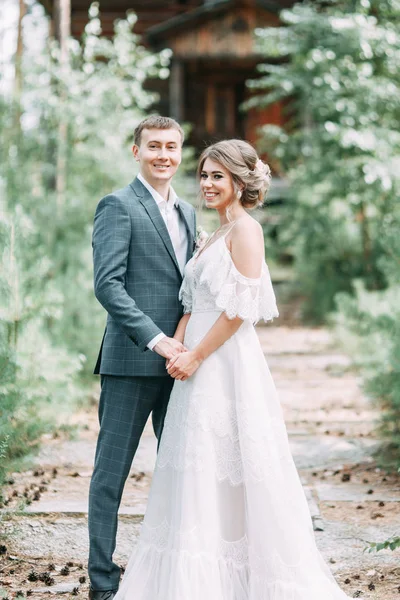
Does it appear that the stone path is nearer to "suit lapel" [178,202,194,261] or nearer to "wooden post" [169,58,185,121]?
"suit lapel" [178,202,194,261]

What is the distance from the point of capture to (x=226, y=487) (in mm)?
3611

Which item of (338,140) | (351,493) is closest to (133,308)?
(351,493)

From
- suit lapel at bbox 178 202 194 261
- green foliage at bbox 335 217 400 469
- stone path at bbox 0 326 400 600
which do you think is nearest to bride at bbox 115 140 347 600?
suit lapel at bbox 178 202 194 261

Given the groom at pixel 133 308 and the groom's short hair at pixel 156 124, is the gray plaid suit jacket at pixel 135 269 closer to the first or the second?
the groom at pixel 133 308

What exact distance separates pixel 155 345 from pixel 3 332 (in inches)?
100

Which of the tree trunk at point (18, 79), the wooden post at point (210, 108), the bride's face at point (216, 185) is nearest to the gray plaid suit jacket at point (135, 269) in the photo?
the bride's face at point (216, 185)

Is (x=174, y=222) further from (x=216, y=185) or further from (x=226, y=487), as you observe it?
(x=226, y=487)

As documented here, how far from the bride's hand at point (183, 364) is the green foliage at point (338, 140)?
18.2 ft

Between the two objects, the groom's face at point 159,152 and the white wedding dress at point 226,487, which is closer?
the white wedding dress at point 226,487

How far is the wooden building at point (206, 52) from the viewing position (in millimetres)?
20000

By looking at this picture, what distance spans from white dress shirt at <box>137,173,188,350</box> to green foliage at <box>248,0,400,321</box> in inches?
201

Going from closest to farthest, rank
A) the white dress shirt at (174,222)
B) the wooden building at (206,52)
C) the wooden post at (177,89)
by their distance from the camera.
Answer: the white dress shirt at (174,222) < the wooden building at (206,52) < the wooden post at (177,89)

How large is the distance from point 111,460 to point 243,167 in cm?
150

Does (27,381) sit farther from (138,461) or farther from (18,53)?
(18,53)
